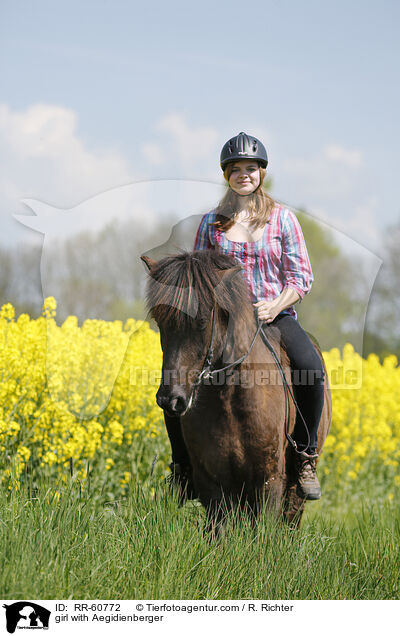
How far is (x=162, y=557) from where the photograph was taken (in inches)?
143

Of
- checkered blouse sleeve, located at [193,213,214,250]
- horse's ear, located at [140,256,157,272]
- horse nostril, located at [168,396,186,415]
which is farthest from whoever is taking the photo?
checkered blouse sleeve, located at [193,213,214,250]

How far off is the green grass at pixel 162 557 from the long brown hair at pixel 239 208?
6.01ft

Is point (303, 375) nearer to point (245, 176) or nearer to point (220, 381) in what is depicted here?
point (220, 381)

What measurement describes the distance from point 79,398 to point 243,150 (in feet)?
7.95

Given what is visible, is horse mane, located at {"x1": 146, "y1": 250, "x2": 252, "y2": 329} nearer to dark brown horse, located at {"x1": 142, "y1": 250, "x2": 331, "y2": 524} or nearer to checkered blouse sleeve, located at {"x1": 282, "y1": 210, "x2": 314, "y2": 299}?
dark brown horse, located at {"x1": 142, "y1": 250, "x2": 331, "y2": 524}

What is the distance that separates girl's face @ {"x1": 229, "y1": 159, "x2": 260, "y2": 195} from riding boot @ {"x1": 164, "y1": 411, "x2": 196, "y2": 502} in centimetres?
163

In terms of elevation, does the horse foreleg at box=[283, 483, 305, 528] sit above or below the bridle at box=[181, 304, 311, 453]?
below

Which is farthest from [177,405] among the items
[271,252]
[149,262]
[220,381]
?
[271,252]

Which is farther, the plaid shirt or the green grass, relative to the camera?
the plaid shirt

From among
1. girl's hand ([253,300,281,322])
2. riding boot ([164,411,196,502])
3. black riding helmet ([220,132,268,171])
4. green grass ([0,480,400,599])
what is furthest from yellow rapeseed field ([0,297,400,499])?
black riding helmet ([220,132,268,171])

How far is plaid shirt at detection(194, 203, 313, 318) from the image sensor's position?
165 inches
